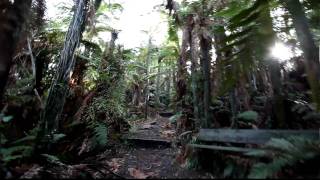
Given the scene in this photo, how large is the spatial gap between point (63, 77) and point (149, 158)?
2.12 metres

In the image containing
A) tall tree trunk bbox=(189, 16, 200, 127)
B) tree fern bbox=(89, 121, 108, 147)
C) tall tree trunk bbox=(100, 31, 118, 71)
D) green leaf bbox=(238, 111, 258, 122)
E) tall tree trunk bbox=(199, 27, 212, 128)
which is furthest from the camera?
tall tree trunk bbox=(100, 31, 118, 71)

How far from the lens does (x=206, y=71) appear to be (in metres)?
4.16

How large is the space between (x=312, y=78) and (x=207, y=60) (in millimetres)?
1879

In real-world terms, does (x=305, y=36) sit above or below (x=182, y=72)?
below

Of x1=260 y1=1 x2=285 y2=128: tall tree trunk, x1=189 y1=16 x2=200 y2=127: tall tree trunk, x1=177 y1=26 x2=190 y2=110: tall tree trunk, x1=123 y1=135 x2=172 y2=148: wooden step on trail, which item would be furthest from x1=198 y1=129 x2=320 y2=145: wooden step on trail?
x1=123 y1=135 x2=172 y2=148: wooden step on trail

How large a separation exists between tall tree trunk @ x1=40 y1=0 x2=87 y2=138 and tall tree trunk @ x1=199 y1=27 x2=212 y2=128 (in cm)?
245

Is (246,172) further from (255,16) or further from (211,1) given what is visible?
(211,1)

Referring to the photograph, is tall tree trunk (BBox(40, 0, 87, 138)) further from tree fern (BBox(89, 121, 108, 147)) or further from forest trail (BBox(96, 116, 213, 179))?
forest trail (BBox(96, 116, 213, 179))

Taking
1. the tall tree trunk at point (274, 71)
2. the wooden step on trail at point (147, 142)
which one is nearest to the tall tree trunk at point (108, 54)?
the wooden step on trail at point (147, 142)

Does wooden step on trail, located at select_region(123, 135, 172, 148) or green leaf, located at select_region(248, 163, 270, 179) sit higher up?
wooden step on trail, located at select_region(123, 135, 172, 148)

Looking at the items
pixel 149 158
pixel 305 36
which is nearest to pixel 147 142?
pixel 149 158

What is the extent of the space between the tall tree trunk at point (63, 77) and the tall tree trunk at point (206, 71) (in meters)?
2.45

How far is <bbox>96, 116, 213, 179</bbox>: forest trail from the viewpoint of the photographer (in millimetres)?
3846

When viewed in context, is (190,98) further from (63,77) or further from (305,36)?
(305,36)
